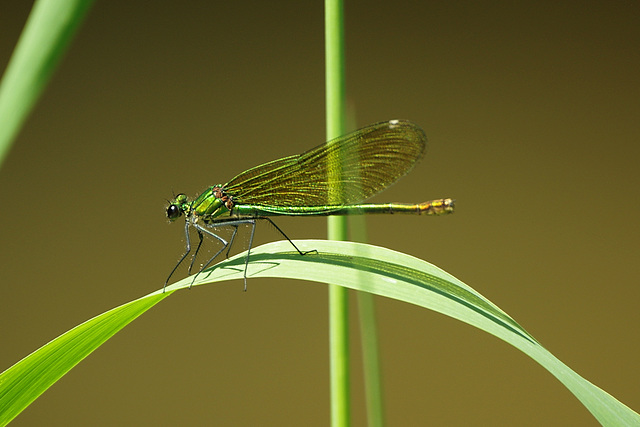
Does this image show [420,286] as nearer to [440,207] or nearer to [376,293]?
[376,293]

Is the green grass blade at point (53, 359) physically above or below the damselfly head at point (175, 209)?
below

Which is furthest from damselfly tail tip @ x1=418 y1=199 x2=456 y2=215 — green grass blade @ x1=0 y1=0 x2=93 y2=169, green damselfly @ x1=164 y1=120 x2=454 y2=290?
green grass blade @ x1=0 y1=0 x2=93 y2=169

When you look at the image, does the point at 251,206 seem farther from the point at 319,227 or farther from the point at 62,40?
the point at 319,227

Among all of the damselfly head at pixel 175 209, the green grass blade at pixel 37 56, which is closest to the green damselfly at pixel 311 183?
the damselfly head at pixel 175 209

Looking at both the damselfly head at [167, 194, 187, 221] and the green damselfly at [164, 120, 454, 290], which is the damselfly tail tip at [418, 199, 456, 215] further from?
the damselfly head at [167, 194, 187, 221]

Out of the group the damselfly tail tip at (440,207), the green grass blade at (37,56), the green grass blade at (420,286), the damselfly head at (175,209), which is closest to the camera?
the green grass blade at (37,56)

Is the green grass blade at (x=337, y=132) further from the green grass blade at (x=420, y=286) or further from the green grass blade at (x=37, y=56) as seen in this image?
the green grass blade at (x=37, y=56)
